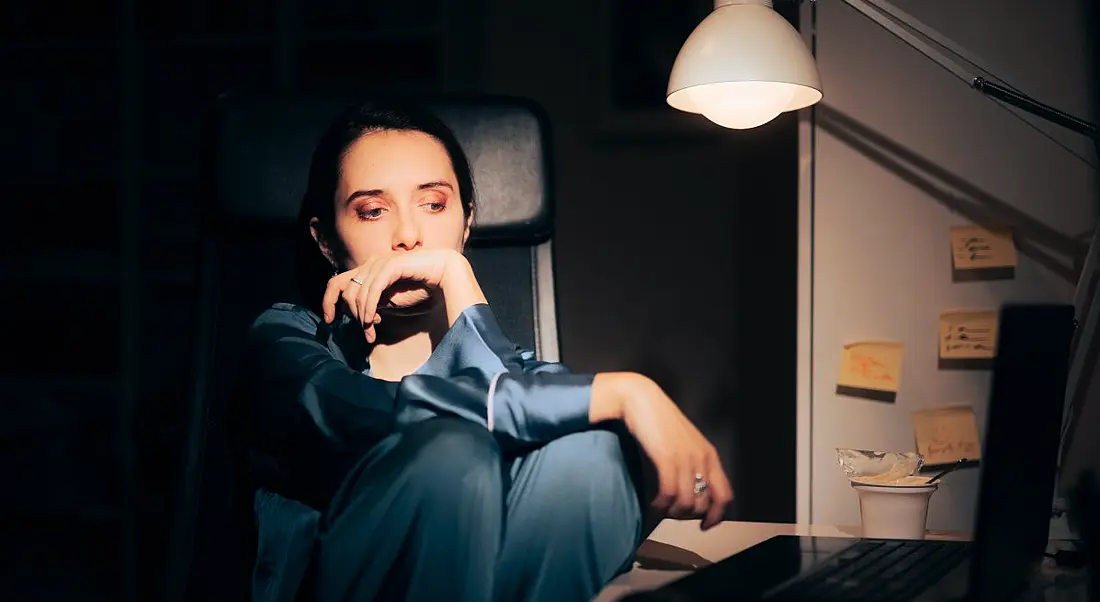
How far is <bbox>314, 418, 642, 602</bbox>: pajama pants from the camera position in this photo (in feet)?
2.79

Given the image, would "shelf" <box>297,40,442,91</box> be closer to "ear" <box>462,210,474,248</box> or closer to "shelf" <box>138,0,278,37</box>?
"shelf" <box>138,0,278,37</box>

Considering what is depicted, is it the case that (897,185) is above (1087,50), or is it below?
below

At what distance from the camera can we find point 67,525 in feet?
6.64

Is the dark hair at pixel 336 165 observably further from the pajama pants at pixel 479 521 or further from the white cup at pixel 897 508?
the white cup at pixel 897 508

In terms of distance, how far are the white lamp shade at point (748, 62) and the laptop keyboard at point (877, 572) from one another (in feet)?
1.72

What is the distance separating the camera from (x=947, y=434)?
4.08 feet

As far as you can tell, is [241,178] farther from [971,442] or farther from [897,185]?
[971,442]

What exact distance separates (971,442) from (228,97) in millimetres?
1069

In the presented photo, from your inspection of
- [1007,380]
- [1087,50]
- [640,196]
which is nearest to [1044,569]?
[1007,380]

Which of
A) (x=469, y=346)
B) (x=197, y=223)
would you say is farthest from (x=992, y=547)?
(x=197, y=223)

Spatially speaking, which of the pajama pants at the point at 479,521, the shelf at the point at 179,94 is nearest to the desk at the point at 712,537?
the pajama pants at the point at 479,521

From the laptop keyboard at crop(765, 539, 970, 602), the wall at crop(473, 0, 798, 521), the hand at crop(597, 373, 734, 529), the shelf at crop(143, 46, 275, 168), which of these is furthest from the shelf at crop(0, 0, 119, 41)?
the laptop keyboard at crop(765, 539, 970, 602)

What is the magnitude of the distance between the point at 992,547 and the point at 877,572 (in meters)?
0.15

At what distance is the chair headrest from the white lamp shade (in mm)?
208
